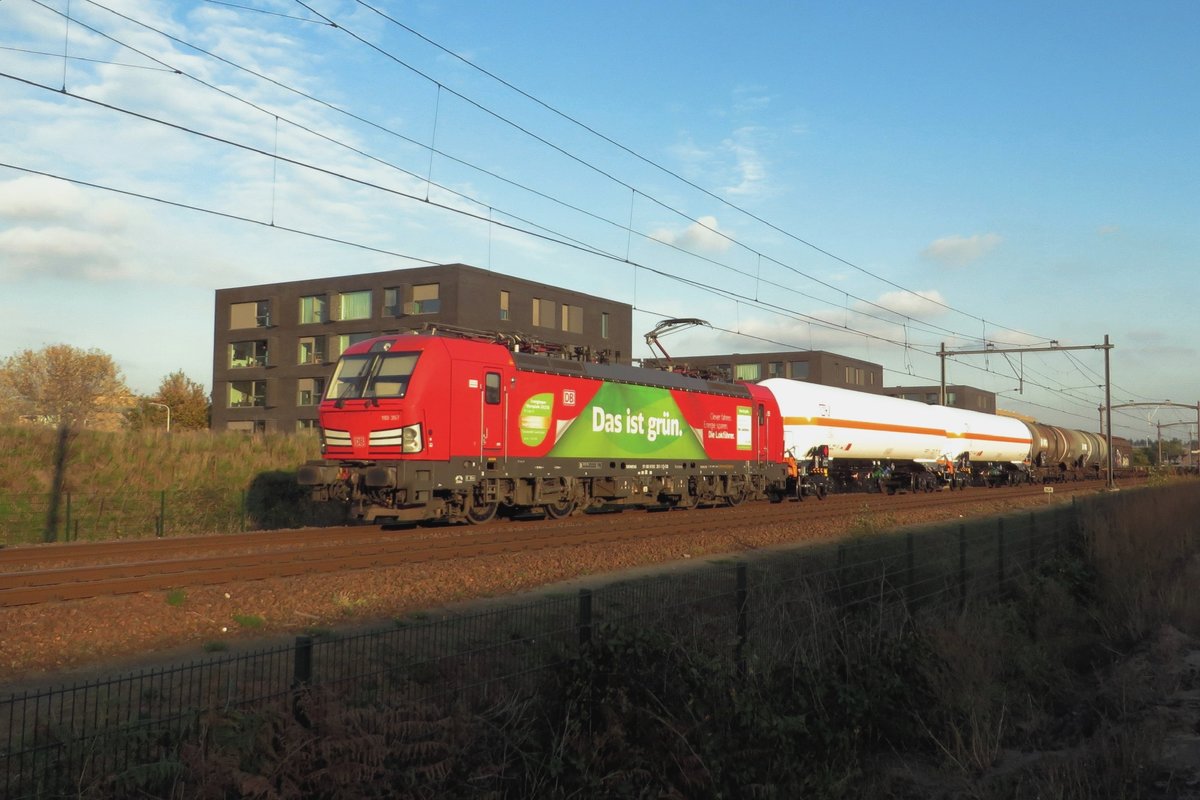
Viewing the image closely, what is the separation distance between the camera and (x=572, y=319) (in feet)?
196

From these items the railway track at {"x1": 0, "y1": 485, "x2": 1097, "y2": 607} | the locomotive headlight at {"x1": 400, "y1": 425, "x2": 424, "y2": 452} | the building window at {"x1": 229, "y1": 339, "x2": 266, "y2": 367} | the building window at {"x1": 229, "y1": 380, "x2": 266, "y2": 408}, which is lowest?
the railway track at {"x1": 0, "y1": 485, "x2": 1097, "y2": 607}

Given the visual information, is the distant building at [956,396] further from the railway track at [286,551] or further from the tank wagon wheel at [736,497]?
the railway track at [286,551]

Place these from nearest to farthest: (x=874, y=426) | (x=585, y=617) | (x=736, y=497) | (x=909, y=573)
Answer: (x=585, y=617)
(x=909, y=573)
(x=736, y=497)
(x=874, y=426)

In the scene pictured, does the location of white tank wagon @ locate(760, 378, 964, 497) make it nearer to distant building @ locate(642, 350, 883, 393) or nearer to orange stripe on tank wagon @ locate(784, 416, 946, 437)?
orange stripe on tank wagon @ locate(784, 416, 946, 437)

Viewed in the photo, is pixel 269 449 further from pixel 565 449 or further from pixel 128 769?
pixel 128 769

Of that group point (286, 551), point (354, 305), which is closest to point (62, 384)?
point (354, 305)

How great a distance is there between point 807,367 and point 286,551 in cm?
7484

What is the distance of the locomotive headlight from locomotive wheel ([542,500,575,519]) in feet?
17.7

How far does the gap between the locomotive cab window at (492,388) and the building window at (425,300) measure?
32449 millimetres

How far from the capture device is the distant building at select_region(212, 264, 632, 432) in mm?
52875

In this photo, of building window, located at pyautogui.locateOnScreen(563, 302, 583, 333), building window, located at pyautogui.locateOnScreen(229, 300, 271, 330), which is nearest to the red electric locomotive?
building window, located at pyautogui.locateOnScreen(563, 302, 583, 333)

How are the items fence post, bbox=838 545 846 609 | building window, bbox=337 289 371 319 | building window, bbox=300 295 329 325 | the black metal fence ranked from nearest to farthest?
the black metal fence → fence post, bbox=838 545 846 609 → building window, bbox=337 289 371 319 → building window, bbox=300 295 329 325

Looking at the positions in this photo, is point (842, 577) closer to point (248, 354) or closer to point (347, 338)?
point (347, 338)

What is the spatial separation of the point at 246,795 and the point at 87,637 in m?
6.26
